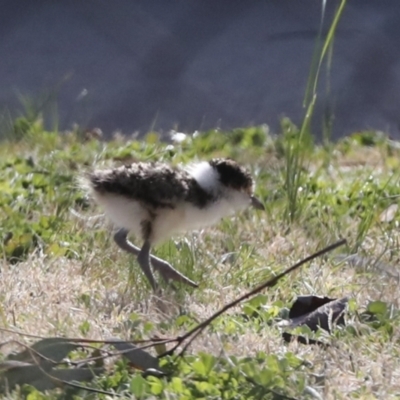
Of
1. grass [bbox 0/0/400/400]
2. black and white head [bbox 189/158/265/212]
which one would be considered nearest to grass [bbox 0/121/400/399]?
grass [bbox 0/0/400/400]

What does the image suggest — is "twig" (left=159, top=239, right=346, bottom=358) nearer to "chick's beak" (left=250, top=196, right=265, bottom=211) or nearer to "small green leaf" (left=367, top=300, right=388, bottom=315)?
"small green leaf" (left=367, top=300, right=388, bottom=315)

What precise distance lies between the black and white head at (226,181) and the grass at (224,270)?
174 millimetres

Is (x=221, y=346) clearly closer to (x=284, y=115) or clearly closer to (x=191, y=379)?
(x=191, y=379)

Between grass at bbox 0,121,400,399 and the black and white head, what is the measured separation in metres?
0.17

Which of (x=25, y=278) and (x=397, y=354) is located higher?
(x=397, y=354)

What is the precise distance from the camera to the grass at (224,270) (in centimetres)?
341

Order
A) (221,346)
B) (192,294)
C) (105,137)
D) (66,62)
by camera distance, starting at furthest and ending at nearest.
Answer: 1. (66,62)
2. (105,137)
3. (192,294)
4. (221,346)

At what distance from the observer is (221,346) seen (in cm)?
361

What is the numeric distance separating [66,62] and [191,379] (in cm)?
487

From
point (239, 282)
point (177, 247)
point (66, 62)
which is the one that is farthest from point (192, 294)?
point (66, 62)

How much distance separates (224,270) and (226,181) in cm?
51

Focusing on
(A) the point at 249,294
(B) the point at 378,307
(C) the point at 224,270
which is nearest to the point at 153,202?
(C) the point at 224,270

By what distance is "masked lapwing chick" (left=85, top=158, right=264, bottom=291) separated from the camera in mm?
4660

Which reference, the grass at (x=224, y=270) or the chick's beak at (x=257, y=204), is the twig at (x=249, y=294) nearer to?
the grass at (x=224, y=270)
